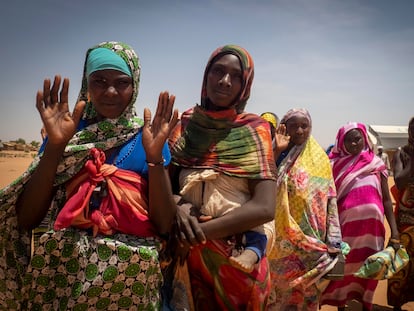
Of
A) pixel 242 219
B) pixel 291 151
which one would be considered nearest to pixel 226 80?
pixel 242 219

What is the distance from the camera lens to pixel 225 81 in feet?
8.04

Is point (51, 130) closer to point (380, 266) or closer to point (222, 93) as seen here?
point (222, 93)

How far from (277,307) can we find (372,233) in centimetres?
177

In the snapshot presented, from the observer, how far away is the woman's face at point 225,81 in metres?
2.47

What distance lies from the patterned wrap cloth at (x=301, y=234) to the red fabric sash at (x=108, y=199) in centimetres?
207

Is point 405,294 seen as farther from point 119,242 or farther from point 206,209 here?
point 119,242

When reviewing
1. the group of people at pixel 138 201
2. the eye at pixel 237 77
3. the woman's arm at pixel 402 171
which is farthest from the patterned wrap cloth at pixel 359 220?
the eye at pixel 237 77

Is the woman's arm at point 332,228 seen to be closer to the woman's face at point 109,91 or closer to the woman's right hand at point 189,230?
the woman's right hand at point 189,230

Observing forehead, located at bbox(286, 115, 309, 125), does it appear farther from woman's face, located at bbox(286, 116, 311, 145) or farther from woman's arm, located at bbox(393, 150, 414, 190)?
woman's arm, located at bbox(393, 150, 414, 190)

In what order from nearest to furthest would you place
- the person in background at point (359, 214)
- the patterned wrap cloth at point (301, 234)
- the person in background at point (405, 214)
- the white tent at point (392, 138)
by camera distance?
the patterned wrap cloth at point (301, 234) → the person in background at point (359, 214) → the person in background at point (405, 214) → the white tent at point (392, 138)

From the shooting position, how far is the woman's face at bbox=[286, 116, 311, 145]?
4.34 meters

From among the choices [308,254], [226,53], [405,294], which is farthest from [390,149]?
[226,53]

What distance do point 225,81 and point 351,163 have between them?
340 centimetres

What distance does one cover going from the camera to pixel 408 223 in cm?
537
